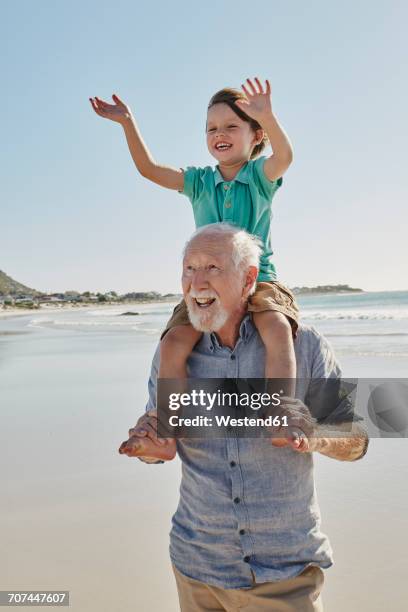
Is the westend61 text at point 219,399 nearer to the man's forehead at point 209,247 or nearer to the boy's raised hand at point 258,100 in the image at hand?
the man's forehead at point 209,247

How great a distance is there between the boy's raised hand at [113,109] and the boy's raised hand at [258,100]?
0.82 m

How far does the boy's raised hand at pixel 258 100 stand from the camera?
9.18 ft

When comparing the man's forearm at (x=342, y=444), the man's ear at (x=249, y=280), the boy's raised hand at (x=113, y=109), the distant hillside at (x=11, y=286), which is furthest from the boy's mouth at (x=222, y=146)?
the distant hillside at (x=11, y=286)

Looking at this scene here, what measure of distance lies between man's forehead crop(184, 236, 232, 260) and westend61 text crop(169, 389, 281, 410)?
49 cm

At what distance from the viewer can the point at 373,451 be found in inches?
210

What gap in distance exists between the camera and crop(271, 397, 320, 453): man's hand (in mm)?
1914

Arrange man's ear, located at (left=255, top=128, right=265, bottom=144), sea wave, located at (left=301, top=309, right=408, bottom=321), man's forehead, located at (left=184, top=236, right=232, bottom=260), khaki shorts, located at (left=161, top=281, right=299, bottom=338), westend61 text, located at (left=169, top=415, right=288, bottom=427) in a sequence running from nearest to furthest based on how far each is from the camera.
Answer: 1. westend61 text, located at (left=169, top=415, right=288, bottom=427)
2. man's forehead, located at (left=184, top=236, right=232, bottom=260)
3. khaki shorts, located at (left=161, top=281, right=299, bottom=338)
4. man's ear, located at (left=255, top=128, right=265, bottom=144)
5. sea wave, located at (left=301, top=309, right=408, bottom=321)

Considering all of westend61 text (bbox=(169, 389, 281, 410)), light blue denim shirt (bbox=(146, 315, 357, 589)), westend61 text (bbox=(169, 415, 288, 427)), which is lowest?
light blue denim shirt (bbox=(146, 315, 357, 589))

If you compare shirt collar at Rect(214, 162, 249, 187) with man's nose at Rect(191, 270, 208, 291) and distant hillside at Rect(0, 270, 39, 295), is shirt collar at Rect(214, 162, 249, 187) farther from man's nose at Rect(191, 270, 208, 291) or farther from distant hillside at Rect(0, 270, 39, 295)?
distant hillside at Rect(0, 270, 39, 295)

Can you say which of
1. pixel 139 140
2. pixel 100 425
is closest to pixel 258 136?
pixel 139 140

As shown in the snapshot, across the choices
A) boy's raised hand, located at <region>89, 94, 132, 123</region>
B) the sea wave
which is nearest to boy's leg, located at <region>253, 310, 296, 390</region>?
boy's raised hand, located at <region>89, 94, 132, 123</region>

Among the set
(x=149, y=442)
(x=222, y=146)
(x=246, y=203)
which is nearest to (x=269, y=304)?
(x=149, y=442)

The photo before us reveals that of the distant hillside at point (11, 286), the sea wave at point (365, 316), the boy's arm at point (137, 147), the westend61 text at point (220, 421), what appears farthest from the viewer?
the distant hillside at point (11, 286)

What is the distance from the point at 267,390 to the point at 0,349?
13.5 metres
